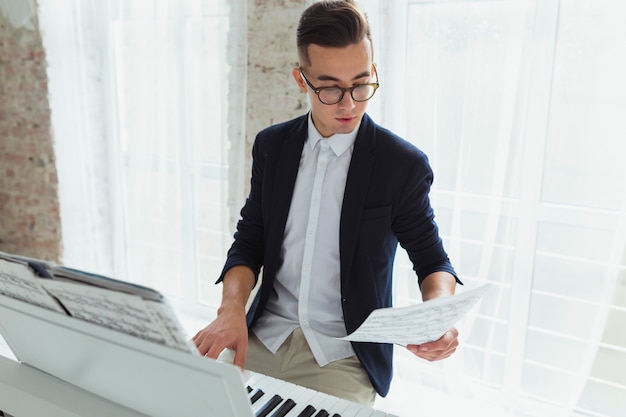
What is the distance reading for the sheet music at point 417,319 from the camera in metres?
0.93

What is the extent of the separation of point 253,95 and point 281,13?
0.40 metres

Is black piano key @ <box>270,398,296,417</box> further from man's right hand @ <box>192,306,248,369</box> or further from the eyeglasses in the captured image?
the eyeglasses

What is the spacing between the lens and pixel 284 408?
1.04m

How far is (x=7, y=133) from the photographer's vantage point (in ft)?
11.6

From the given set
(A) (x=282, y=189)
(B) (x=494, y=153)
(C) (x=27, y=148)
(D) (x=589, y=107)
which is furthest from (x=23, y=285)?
(C) (x=27, y=148)

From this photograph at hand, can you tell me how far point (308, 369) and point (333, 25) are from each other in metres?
0.92

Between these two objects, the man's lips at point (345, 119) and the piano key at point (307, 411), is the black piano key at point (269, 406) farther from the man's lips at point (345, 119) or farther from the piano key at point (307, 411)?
the man's lips at point (345, 119)

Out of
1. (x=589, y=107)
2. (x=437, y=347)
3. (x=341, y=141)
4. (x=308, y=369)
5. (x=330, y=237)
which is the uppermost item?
(x=589, y=107)

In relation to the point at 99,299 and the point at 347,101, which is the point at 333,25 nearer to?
the point at 347,101

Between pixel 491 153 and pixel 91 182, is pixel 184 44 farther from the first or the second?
pixel 491 153

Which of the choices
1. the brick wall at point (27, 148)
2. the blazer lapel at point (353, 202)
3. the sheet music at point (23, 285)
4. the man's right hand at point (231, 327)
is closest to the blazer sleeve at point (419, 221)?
the blazer lapel at point (353, 202)

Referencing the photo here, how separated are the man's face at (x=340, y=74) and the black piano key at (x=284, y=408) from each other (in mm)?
721

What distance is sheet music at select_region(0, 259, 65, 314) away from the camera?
0.81 meters

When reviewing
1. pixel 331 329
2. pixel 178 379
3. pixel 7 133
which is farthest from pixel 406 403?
pixel 7 133
